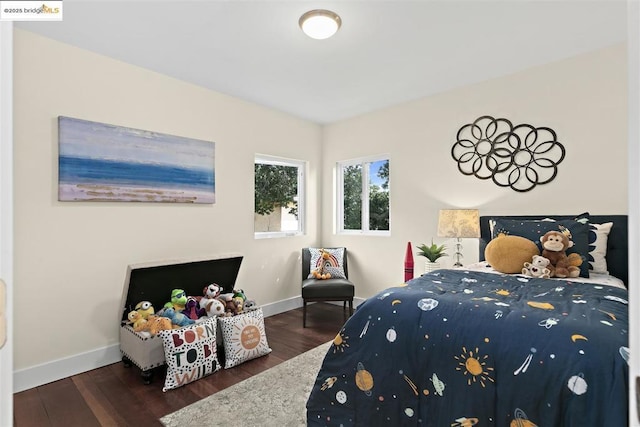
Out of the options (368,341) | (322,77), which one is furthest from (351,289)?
(322,77)

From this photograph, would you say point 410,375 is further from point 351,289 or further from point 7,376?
point 351,289

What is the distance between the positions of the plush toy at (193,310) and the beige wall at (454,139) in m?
2.12

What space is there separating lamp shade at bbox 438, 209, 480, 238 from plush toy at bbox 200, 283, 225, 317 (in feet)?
7.32

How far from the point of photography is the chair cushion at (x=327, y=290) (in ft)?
12.1

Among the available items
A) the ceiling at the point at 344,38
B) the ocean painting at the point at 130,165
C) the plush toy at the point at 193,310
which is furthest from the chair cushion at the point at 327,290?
the ceiling at the point at 344,38

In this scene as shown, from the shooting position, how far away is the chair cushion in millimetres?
3686

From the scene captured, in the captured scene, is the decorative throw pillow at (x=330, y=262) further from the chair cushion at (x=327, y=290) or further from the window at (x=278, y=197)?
the window at (x=278, y=197)

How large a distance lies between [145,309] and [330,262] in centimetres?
213

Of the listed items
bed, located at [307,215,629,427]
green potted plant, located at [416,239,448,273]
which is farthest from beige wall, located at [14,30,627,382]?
bed, located at [307,215,629,427]

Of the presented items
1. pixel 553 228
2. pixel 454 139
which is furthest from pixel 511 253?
pixel 454 139

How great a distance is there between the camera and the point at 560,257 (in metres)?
2.34

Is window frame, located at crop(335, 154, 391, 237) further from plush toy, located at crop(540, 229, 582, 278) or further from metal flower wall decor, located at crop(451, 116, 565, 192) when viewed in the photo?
plush toy, located at crop(540, 229, 582, 278)

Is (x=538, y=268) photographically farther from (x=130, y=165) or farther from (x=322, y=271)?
(x=130, y=165)

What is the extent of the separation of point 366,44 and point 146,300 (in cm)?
289
